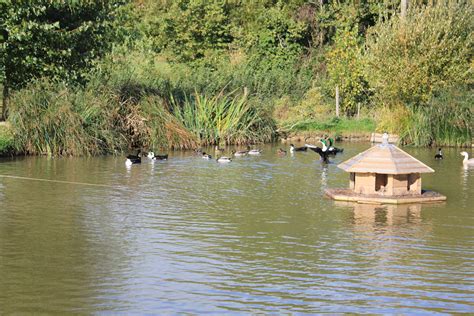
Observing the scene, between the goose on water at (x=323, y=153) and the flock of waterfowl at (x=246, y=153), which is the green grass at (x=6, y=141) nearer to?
the flock of waterfowl at (x=246, y=153)

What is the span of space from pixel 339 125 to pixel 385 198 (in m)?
19.1

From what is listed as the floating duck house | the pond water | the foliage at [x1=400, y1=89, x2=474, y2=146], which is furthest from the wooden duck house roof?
the foliage at [x1=400, y1=89, x2=474, y2=146]

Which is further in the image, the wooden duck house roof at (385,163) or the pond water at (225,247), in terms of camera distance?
the wooden duck house roof at (385,163)

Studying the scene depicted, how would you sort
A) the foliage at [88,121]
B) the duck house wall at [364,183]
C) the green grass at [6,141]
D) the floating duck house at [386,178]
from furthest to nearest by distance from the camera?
1. the foliage at [88,121]
2. the green grass at [6,141]
3. the duck house wall at [364,183]
4. the floating duck house at [386,178]

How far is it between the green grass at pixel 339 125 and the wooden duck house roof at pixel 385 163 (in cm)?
1778

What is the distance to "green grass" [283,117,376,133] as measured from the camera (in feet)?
124

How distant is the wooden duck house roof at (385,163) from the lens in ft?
63.0

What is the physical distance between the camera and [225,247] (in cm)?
1510

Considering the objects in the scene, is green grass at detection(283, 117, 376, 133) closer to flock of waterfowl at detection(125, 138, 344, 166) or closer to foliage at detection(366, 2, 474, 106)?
foliage at detection(366, 2, 474, 106)

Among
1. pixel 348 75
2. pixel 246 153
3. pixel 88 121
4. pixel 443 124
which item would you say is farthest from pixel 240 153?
pixel 348 75

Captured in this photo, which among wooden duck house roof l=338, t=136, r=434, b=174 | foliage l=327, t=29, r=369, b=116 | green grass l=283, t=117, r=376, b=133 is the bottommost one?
wooden duck house roof l=338, t=136, r=434, b=174

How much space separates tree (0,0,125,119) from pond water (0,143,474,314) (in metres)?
4.59

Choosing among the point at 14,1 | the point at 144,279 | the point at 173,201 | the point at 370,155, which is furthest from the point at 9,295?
the point at 14,1

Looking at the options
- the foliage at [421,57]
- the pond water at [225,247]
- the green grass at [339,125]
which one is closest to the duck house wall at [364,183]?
the pond water at [225,247]
